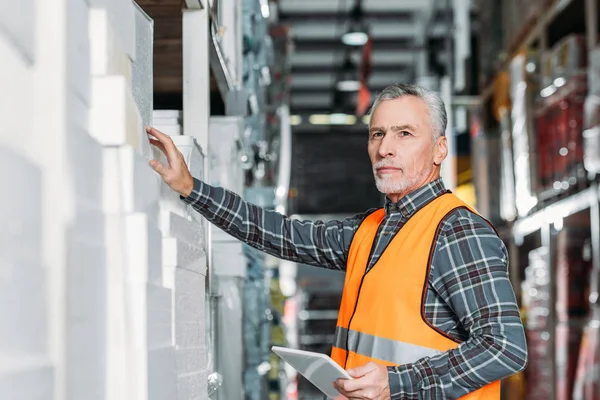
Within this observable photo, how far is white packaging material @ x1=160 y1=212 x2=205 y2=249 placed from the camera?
5.15ft

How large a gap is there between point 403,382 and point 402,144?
60 cm

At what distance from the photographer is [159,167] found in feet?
5.89

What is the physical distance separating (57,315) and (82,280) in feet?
0.34

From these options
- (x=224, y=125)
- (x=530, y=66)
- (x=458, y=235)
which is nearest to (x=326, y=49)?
(x=530, y=66)

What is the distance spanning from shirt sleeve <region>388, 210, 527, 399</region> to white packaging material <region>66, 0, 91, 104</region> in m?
1.12

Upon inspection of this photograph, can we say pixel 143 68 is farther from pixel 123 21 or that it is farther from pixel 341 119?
pixel 341 119

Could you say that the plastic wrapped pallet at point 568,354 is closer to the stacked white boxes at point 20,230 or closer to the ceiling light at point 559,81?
the ceiling light at point 559,81

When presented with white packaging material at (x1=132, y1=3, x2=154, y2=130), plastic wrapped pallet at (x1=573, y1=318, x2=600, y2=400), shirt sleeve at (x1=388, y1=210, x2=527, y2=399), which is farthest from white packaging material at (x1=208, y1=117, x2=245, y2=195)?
plastic wrapped pallet at (x1=573, y1=318, x2=600, y2=400)

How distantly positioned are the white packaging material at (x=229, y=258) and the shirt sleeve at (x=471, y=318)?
1.03m

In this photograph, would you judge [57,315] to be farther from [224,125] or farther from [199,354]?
[224,125]

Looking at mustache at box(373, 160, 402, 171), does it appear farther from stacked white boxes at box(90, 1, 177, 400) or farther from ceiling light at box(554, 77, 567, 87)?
ceiling light at box(554, 77, 567, 87)

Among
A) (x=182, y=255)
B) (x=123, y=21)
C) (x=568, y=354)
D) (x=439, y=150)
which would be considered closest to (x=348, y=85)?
(x=568, y=354)

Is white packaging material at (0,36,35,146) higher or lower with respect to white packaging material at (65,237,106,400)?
higher

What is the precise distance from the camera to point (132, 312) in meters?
1.25
